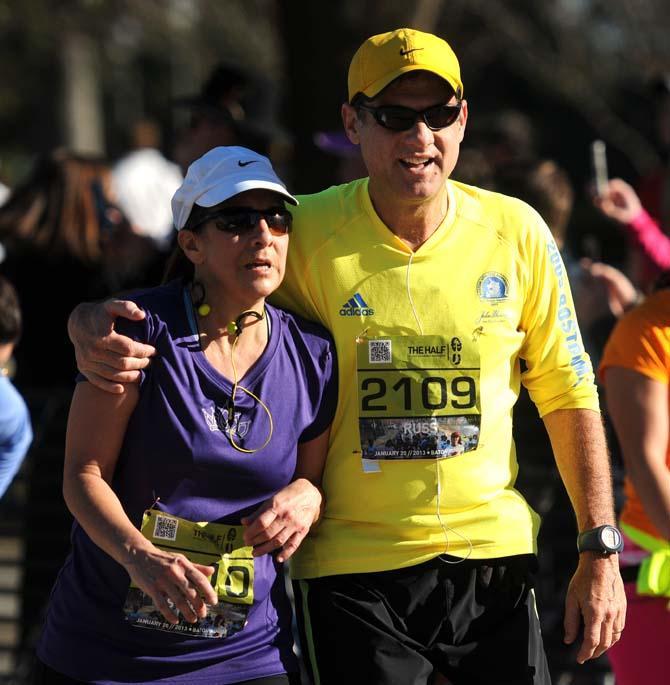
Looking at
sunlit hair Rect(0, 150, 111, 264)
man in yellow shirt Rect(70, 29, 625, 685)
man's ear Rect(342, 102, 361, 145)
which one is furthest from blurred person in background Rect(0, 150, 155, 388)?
man in yellow shirt Rect(70, 29, 625, 685)

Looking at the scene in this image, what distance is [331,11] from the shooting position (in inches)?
369

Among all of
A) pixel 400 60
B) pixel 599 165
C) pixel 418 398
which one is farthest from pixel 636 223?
pixel 418 398

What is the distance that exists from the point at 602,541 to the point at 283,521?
0.88 m

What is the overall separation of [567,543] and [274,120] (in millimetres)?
2538

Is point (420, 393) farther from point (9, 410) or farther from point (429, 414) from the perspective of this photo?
point (9, 410)

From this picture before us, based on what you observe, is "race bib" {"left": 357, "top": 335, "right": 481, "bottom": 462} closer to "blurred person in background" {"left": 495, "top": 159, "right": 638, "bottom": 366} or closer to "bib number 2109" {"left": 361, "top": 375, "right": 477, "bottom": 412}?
"bib number 2109" {"left": 361, "top": 375, "right": 477, "bottom": 412}

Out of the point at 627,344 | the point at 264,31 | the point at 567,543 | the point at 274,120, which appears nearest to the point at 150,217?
the point at 274,120

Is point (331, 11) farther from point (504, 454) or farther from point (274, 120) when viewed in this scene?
point (504, 454)

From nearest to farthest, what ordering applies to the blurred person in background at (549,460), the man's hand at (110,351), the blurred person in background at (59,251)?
the man's hand at (110,351)
the blurred person in background at (549,460)
the blurred person in background at (59,251)

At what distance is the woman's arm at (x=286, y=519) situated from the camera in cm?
338

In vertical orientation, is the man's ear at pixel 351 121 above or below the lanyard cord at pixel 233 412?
above

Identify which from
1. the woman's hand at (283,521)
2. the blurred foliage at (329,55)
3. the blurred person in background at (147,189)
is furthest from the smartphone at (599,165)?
the blurred person in background at (147,189)

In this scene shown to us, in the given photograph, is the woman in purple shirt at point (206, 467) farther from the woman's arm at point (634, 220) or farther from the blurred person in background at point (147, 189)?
the blurred person in background at point (147, 189)

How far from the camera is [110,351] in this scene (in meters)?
3.36
